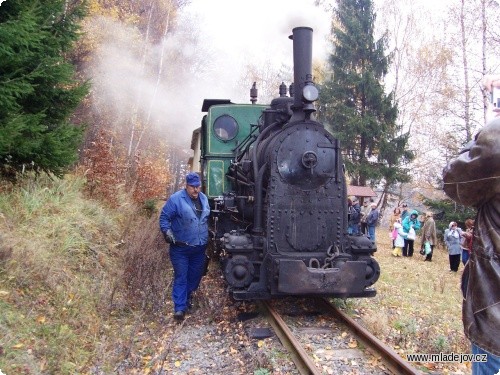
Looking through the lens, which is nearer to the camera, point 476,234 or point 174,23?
point 476,234

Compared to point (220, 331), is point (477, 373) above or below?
above

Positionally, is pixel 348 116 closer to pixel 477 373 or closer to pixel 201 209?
pixel 201 209

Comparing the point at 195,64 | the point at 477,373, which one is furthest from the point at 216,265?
the point at 195,64

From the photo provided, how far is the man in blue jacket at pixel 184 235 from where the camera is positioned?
19.4 ft

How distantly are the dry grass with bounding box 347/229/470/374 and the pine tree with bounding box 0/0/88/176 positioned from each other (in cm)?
480

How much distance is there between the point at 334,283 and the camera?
17.9 ft

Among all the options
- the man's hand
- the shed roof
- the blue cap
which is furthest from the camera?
the shed roof

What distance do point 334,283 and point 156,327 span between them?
7.36ft

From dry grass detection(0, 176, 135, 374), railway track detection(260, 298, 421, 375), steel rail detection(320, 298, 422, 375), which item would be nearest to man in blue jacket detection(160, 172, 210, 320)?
dry grass detection(0, 176, 135, 374)

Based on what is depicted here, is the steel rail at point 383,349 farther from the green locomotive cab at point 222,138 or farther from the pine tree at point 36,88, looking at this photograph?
the pine tree at point 36,88

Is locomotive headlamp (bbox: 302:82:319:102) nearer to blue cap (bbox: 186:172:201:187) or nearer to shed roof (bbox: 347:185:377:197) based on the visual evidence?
blue cap (bbox: 186:172:201:187)

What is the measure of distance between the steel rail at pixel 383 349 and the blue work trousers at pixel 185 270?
77.5 inches

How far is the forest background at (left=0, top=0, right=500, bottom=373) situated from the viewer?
524 centimetres

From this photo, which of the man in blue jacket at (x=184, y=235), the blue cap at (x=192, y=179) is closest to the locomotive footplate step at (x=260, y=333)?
the man in blue jacket at (x=184, y=235)
